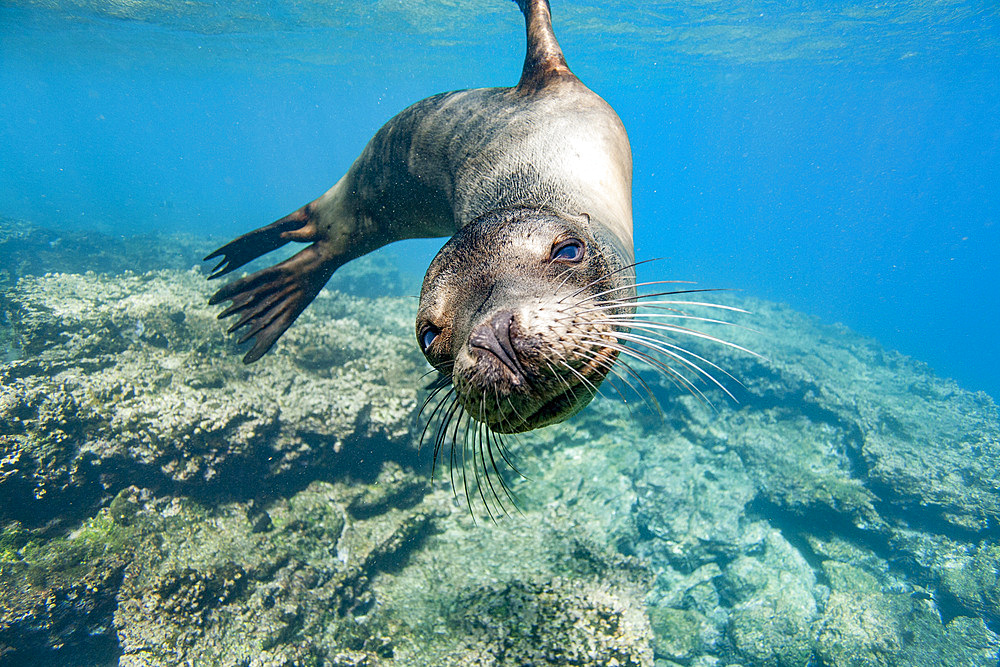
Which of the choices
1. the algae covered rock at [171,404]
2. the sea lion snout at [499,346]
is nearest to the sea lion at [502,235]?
the sea lion snout at [499,346]

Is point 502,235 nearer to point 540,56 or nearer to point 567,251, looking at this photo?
point 567,251

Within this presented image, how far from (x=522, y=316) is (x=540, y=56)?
8.66ft

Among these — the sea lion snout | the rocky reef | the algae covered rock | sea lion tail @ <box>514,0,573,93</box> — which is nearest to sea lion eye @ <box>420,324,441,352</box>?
the sea lion snout

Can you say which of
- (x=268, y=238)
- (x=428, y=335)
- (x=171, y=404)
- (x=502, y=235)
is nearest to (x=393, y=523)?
(x=171, y=404)

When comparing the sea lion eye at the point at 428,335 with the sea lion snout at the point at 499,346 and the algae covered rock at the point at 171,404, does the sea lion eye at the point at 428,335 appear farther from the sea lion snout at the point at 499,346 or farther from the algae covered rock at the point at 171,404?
the algae covered rock at the point at 171,404

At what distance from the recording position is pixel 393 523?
443 cm

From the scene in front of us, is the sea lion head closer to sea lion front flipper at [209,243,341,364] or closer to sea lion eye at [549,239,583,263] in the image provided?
sea lion eye at [549,239,583,263]

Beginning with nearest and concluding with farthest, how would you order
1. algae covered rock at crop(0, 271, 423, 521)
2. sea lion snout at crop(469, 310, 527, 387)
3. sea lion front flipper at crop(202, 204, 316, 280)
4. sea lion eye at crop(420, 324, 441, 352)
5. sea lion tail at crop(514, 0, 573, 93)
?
sea lion snout at crop(469, 310, 527, 387), sea lion eye at crop(420, 324, 441, 352), sea lion tail at crop(514, 0, 573, 93), sea lion front flipper at crop(202, 204, 316, 280), algae covered rock at crop(0, 271, 423, 521)

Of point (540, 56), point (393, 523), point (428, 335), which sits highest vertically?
point (540, 56)

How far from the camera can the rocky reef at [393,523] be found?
3561 mm

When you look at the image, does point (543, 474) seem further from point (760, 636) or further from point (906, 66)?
point (906, 66)

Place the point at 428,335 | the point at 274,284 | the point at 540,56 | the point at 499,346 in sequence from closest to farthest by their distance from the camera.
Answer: the point at 499,346
the point at 428,335
the point at 540,56
the point at 274,284

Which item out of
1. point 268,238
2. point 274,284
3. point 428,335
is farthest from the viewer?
point 268,238

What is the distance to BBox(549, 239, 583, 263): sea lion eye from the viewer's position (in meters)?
1.31
